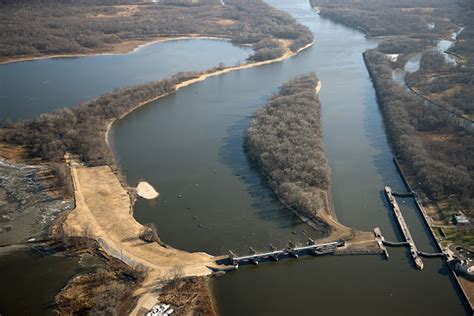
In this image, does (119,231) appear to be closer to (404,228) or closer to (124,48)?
(404,228)

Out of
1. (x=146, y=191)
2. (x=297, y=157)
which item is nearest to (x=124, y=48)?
(x=146, y=191)

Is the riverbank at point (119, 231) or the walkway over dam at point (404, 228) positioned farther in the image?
the walkway over dam at point (404, 228)

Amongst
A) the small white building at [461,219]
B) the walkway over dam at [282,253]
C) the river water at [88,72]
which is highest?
the river water at [88,72]

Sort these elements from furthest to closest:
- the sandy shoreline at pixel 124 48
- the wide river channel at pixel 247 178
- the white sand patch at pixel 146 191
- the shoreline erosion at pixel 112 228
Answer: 1. the sandy shoreline at pixel 124 48
2. the white sand patch at pixel 146 191
3. the wide river channel at pixel 247 178
4. the shoreline erosion at pixel 112 228

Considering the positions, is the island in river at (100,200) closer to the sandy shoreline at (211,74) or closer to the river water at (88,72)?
the sandy shoreline at (211,74)

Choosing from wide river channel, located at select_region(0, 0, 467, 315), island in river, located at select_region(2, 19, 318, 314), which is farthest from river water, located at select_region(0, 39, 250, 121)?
island in river, located at select_region(2, 19, 318, 314)

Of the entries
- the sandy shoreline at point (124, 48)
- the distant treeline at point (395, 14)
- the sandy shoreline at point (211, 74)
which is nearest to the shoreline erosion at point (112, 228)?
the sandy shoreline at point (211, 74)

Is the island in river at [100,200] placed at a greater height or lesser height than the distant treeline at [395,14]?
lesser

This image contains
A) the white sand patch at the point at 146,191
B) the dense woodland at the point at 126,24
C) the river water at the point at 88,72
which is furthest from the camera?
the dense woodland at the point at 126,24
